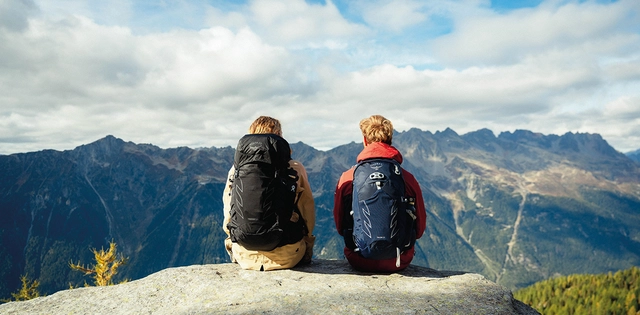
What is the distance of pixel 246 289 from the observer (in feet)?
26.9

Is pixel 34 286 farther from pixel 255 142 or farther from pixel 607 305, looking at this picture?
pixel 607 305

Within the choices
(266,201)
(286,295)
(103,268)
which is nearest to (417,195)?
(266,201)

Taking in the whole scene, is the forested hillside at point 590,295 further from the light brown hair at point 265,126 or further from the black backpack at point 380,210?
the light brown hair at point 265,126

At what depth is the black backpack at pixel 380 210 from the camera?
8.65 m

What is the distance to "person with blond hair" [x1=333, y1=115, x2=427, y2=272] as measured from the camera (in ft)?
28.5

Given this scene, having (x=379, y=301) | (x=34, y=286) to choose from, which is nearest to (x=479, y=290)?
(x=379, y=301)

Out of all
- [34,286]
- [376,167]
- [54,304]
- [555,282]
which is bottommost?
[555,282]

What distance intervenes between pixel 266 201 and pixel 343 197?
7.61 feet

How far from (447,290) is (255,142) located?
5.72 metres

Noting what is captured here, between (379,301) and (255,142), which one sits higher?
(255,142)

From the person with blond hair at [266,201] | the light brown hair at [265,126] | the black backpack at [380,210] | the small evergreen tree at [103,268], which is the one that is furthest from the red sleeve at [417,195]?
the small evergreen tree at [103,268]

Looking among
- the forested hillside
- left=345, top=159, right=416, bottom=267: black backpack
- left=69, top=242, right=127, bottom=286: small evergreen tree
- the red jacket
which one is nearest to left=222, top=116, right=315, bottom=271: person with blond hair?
the red jacket

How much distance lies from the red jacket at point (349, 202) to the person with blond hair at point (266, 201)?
0.85 metres

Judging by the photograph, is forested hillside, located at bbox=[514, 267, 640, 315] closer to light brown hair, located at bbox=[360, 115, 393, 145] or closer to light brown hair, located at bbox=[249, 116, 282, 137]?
light brown hair, located at bbox=[360, 115, 393, 145]
